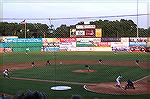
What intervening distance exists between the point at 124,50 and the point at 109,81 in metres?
24.2

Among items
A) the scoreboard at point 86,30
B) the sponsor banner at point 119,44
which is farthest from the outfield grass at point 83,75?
the sponsor banner at point 119,44

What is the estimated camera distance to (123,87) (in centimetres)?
1470

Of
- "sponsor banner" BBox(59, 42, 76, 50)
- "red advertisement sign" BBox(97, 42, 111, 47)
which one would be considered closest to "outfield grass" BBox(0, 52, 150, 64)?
"sponsor banner" BBox(59, 42, 76, 50)

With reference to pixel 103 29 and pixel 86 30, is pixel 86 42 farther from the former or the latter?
pixel 86 30

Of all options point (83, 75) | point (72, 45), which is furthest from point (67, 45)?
point (83, 75)

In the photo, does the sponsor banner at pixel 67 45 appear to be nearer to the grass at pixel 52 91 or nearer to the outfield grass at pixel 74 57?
the outfield grass at pixel 74 57

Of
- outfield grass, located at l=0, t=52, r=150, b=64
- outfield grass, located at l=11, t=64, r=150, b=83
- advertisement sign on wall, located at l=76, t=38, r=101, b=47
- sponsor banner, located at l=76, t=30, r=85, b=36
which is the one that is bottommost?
outfield grass, located at l=11, t=64, r=150, b=83

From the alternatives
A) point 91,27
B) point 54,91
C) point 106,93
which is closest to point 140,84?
point 106,93

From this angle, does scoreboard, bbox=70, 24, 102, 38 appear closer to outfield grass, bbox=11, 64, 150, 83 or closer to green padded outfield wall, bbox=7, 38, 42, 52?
green padded outfield wall, bbox=7, 38, 42, 52

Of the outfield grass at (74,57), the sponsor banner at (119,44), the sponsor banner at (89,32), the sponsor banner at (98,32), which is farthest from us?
the sponsor banner at (119,44)

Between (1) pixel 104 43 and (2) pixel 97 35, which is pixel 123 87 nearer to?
(2) pixel 97 35

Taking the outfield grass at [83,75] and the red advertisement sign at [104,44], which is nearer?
the outfield grass at [83,75]

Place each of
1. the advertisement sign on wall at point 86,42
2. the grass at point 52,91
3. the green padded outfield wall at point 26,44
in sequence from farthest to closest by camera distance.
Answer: the advertisement sign on wall at point 86,42 → the green padded outfield wall at point 26,44 → the grass at point 52,91

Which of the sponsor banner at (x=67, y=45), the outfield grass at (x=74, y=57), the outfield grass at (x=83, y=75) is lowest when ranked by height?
the outfield grass at (x=83, y=75)
